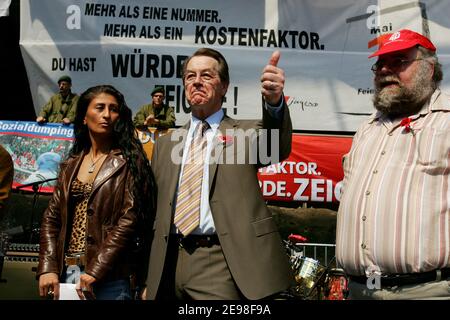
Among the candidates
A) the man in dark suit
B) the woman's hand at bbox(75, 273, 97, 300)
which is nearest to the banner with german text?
the man in dark suit

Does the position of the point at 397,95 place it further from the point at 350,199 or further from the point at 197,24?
the point at 197,24

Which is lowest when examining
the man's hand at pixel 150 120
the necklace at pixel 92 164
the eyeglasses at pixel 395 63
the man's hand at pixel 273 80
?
the necklace at pixel 92 164

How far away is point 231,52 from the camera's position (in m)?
8.66

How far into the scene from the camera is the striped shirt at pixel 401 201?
2.53 metres

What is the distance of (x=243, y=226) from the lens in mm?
2816

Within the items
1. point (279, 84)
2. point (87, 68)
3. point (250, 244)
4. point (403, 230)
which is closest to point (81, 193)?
point (250, 244)

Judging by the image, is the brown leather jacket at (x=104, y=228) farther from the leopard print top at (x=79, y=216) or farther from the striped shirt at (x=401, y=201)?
the striped shirt at (x=401, y=201)

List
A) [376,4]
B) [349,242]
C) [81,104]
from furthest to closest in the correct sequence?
[376,4], [81,104], [349,242]

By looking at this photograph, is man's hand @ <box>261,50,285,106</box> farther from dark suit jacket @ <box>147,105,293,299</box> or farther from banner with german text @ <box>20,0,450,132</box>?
banner with german text @ <box>20,0,450,132</box>

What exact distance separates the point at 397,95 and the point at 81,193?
68.8 inches

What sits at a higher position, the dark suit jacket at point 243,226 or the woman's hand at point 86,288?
the dark suit jacket at point 243,226

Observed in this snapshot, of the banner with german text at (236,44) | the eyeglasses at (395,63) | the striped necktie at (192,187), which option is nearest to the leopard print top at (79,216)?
the striped necktie at (192,187)

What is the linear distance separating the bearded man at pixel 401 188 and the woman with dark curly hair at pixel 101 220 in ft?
3.56

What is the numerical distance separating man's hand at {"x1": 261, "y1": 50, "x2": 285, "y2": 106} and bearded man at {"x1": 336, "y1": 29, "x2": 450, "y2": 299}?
1.96ft
